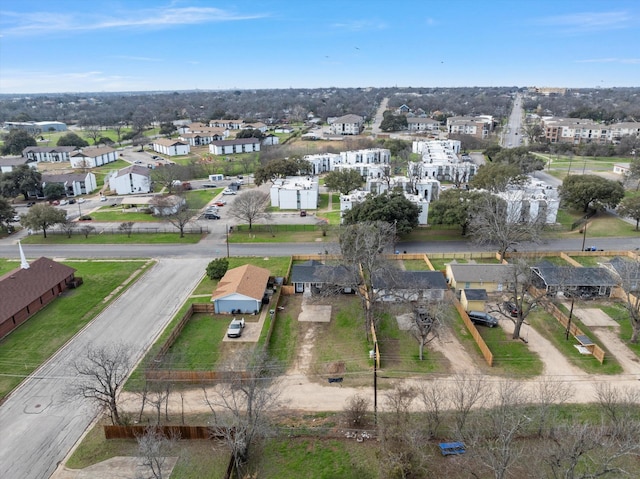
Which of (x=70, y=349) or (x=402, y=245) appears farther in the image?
(x=402, y=245)

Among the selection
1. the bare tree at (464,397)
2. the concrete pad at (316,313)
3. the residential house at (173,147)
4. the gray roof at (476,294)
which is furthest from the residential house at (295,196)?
the residential house at (173,147)

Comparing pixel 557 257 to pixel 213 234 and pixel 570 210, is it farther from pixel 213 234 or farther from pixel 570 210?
pixel 213 234

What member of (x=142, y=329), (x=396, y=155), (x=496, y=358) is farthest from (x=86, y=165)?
(x=496, y=358)

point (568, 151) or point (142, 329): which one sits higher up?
point (568, 151)

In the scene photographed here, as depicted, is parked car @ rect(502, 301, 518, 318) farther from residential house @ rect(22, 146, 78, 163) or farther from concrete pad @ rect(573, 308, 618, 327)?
residential house @ rect(22, 146, 78, 163)

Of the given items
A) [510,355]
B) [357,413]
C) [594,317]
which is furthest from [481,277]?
[357,413]

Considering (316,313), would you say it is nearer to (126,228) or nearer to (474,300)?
(474,300)

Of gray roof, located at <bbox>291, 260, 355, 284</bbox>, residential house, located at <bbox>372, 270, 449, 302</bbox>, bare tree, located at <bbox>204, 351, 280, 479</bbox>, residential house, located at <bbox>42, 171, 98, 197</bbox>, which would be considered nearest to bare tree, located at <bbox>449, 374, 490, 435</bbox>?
residential house, located at <bbox>372, 270, 449, 302</bbox>
